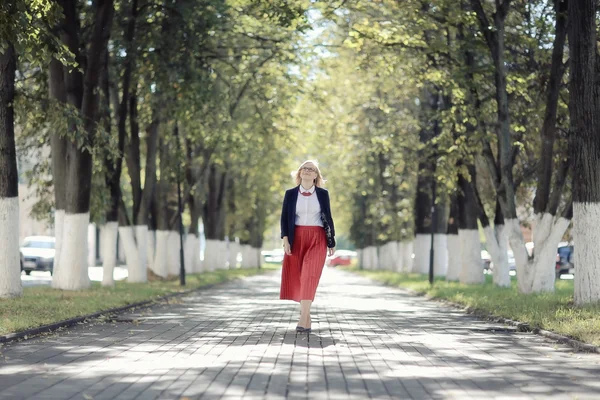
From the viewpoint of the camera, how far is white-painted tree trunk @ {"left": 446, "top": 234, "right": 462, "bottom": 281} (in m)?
39.0

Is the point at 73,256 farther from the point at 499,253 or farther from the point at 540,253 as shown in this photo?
the point at 499,253

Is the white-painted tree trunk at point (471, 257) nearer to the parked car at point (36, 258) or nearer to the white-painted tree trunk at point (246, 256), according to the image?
the parked car at point (36, 258)

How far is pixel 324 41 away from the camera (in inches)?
1751

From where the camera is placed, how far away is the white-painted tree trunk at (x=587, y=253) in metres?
18.5

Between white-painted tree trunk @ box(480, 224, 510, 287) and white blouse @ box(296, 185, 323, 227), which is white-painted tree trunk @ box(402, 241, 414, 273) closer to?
white-painted tree trunk @ box(480, 224, 510, 287)

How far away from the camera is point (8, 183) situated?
21.8 m

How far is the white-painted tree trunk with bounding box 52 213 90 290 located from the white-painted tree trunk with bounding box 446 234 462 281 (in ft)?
54.2

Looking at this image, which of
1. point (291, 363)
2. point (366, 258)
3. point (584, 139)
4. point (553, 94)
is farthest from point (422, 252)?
point (291, 363)

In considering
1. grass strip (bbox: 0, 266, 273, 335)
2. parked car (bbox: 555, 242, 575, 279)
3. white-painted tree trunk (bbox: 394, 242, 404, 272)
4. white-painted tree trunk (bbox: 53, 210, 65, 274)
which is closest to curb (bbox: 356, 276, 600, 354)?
grass strip (bbox: 0, 266, 273, 335)

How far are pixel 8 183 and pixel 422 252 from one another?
27918 mm

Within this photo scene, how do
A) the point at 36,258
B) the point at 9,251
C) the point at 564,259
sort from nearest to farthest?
the point at 9,251
the point at 36,258
the point at 564,259

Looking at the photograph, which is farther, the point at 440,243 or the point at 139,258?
the point at 440,243

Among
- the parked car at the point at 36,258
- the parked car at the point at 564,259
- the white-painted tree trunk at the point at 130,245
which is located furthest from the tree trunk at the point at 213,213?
the white-painted tree trunk at the point at 130,245

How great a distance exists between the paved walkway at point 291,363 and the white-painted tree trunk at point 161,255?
2115cm
